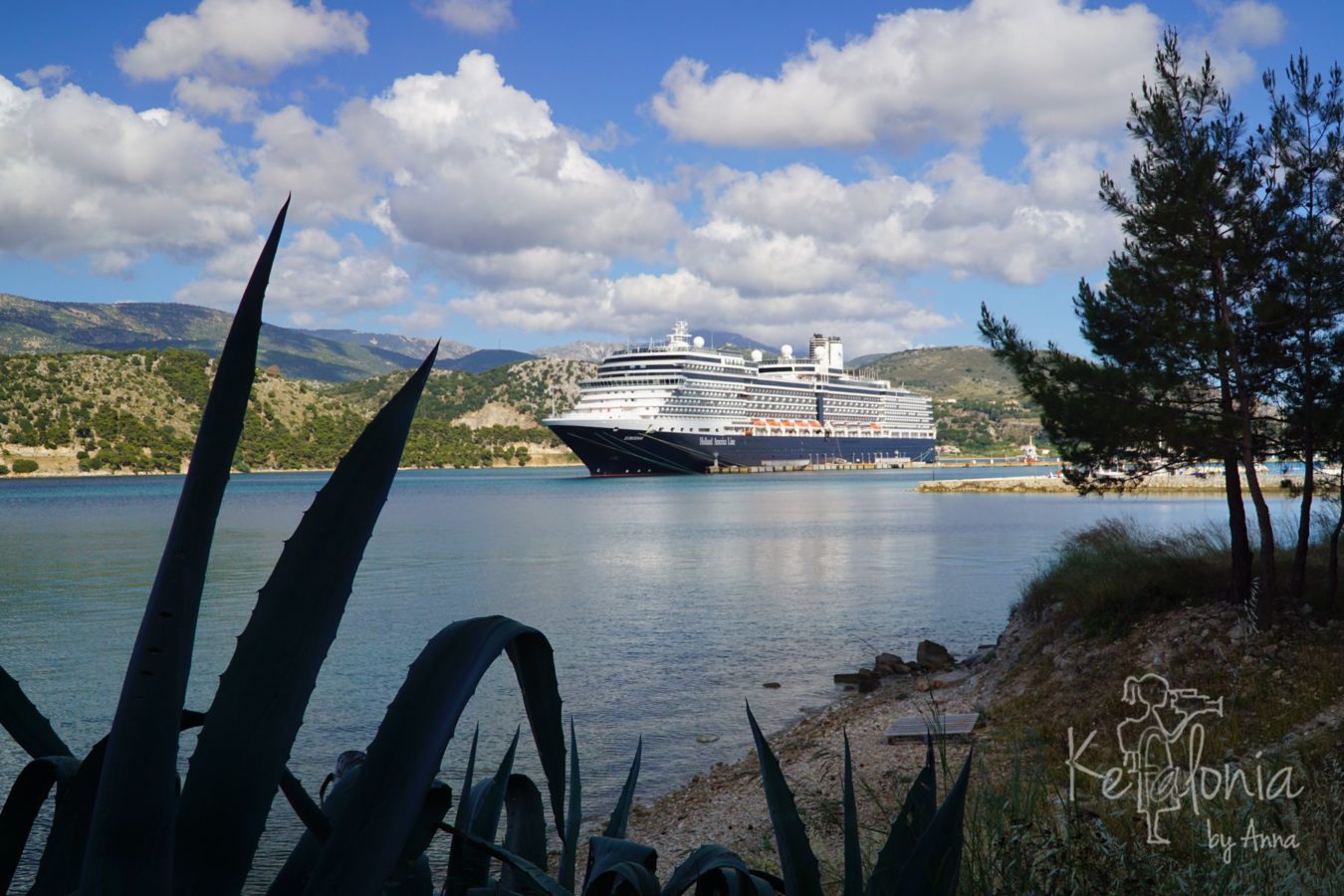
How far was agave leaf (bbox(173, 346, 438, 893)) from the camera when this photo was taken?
2.78 feet

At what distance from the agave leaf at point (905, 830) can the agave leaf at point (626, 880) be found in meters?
0.30

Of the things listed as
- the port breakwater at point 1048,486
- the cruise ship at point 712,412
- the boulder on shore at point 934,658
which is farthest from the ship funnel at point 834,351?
the boulder on shore at point 934,658

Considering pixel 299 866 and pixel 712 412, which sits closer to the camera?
pixel 299 866

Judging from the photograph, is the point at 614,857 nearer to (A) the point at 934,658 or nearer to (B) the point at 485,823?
(B) the point at 485,823

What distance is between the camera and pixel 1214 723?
6.03m

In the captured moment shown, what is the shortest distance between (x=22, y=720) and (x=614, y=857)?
68 cm

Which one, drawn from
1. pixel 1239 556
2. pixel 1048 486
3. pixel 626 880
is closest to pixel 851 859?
pixel 626 880

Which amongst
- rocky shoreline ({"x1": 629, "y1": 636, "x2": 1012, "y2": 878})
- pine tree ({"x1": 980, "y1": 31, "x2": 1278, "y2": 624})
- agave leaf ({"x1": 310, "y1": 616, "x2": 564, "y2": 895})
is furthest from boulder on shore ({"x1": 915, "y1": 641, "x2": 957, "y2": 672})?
agave leaf ({"x1": 310, "y1": 616, "x2": 564, "y2": 895})

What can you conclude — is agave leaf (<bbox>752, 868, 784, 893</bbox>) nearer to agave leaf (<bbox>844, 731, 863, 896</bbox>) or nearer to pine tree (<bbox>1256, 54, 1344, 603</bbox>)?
agave leaf (<bbox>844, 731, 863, 896</bbox>)

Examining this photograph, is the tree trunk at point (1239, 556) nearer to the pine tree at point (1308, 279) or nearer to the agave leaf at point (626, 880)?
the pine tree at point (1308, 279)

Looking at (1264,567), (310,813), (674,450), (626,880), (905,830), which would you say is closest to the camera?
(310,813)

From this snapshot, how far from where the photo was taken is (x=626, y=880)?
125 cm

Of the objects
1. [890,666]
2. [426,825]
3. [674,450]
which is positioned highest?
[674,450]

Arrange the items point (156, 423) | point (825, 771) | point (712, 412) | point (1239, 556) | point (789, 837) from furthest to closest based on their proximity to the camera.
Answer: point (156, 423), point (712, 412), point (1239, 556), point (825, 771), point (789, 837)
